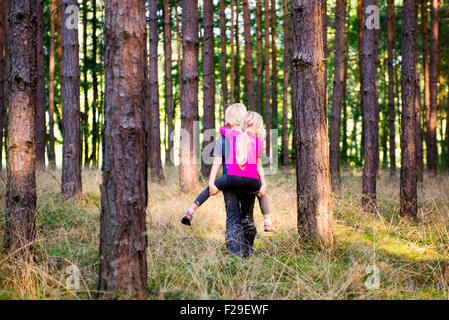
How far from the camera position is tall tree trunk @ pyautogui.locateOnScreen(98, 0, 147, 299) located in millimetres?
2887

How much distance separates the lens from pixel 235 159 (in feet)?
15.2

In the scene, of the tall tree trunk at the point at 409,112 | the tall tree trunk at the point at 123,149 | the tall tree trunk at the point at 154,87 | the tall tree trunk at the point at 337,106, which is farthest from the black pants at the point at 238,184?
the tall tree trunk at the point at 154,87

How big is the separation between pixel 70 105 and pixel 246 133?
4588 millimetres

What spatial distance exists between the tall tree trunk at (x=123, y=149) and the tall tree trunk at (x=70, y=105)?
16.8ft

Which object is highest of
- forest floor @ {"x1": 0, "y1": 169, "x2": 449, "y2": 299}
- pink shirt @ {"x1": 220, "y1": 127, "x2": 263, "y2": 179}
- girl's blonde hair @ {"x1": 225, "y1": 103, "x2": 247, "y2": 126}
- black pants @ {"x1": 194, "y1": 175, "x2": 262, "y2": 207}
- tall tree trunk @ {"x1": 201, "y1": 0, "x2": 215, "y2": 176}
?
tall tree trunk @ {"x1": 201, "y1": 0, "x2": 215, "y2": 176}

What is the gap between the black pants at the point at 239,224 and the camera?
15.2ft

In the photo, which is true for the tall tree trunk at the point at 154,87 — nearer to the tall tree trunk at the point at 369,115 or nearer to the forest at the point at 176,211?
the forest at the point at 176,211

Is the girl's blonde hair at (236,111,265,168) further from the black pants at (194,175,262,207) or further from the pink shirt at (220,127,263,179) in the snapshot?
the black pants at (194,175,262,207)

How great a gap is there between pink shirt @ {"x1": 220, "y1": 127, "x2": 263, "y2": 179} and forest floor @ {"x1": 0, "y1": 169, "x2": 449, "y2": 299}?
2.98 feet

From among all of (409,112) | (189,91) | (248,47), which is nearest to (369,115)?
(409,112)

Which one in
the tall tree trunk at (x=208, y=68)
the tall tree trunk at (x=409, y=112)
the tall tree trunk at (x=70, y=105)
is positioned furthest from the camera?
the tall tree trunk at (x=208, y=68)

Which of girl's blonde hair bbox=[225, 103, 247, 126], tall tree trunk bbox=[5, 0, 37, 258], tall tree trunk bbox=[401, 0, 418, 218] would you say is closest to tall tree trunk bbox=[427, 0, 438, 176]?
tall tree trunk bbox=[401, 0, 418, 218]

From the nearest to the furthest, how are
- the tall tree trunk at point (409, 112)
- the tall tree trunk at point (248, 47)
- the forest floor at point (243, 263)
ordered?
1. the forest floor at point (243, 263)
2. the tall tree trunk at point (409, 112)
3. the tall tree trunk at point (248, 47)
